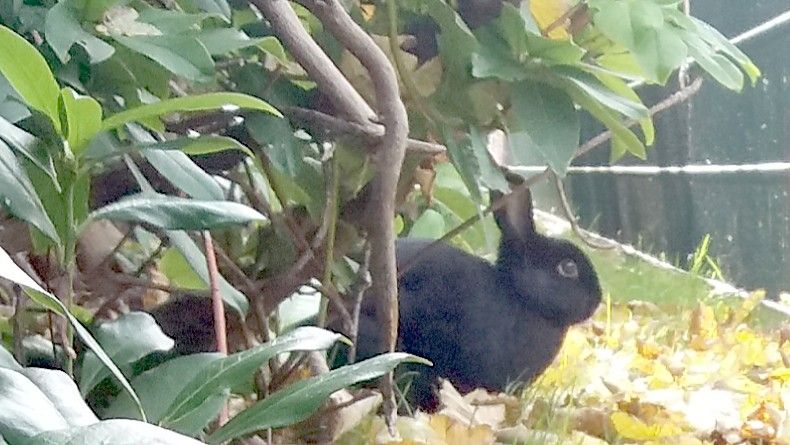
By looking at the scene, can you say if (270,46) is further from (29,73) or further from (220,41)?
(29,73)

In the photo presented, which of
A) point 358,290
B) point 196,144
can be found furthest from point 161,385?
point 358,290

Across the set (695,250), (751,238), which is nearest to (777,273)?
(751,238)

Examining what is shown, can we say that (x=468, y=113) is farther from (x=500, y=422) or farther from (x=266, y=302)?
(x=500, y=422)

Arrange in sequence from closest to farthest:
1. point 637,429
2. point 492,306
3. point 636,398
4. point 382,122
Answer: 1. point 382,122
2. point 637,429
3. point 636,398
4. point 492,306

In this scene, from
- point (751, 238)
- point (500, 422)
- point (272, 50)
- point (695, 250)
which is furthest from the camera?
point (695, 250)

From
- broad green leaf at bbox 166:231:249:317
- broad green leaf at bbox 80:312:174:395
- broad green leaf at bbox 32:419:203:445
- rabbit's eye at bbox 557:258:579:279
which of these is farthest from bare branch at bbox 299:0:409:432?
rabbit's eye at bbox 557:258:579:279

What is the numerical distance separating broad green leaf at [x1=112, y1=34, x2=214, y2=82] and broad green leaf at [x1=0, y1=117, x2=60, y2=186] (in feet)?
0.32

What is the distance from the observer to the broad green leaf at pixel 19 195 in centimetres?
47

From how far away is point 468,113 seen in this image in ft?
2.92

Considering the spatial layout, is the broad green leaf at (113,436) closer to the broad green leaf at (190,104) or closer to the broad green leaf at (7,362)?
the broad green leaf at (7,362)

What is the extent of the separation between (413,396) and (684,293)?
4.01 feet

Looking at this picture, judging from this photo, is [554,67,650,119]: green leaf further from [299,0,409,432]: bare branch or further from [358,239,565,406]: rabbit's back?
[358,239,565,406]: rabbit's back

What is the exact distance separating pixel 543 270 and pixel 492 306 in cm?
17

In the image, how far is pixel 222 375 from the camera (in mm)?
497
